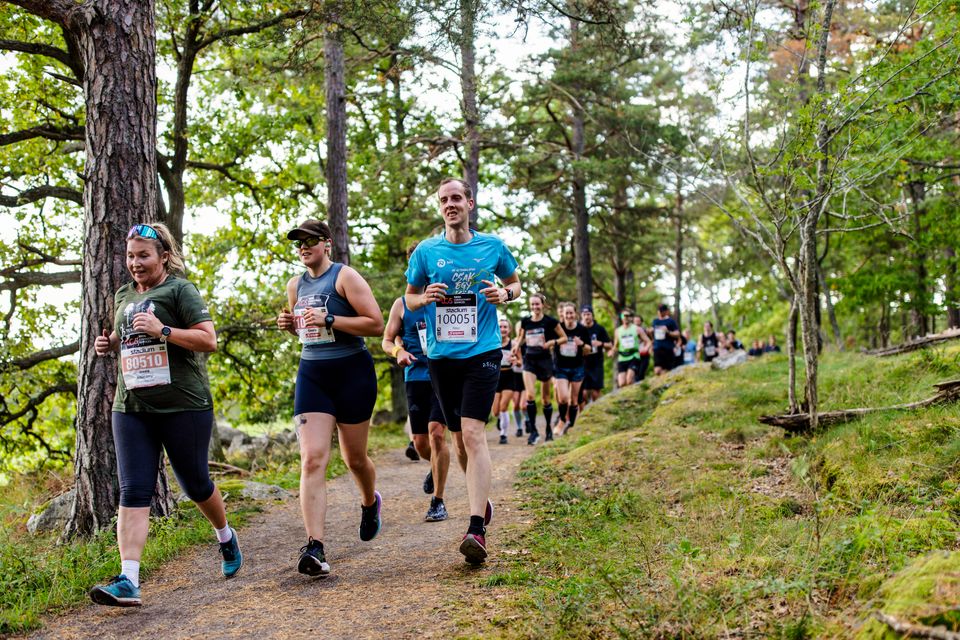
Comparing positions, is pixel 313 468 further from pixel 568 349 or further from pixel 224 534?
pixel 568 349

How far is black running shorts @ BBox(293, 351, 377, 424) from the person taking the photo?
5.11 meters

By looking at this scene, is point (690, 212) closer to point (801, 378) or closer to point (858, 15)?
point (858, 15)

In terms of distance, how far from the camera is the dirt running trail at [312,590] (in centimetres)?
401

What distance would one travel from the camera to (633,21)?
9180mm

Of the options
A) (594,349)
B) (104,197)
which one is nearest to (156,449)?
(104,197)

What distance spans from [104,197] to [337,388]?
9.31ft

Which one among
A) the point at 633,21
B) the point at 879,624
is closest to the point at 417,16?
the point at 633,21

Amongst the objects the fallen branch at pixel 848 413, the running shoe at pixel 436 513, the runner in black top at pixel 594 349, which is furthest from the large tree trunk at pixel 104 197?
the runner in black top at pixel 594 349

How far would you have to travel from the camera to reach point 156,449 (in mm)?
4836

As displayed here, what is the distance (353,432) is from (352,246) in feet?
56.0

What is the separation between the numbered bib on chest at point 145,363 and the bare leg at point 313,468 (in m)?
0.89

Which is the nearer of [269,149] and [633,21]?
[633,21]

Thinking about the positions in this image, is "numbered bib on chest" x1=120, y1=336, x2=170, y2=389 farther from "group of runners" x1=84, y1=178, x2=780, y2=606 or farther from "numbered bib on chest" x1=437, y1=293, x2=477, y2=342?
"numbered bib on chest" x1=437, y1=293, x2=477, y2=342

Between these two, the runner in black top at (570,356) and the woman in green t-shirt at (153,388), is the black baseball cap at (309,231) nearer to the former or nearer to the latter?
the woman in green t-shirt at (153,388)
